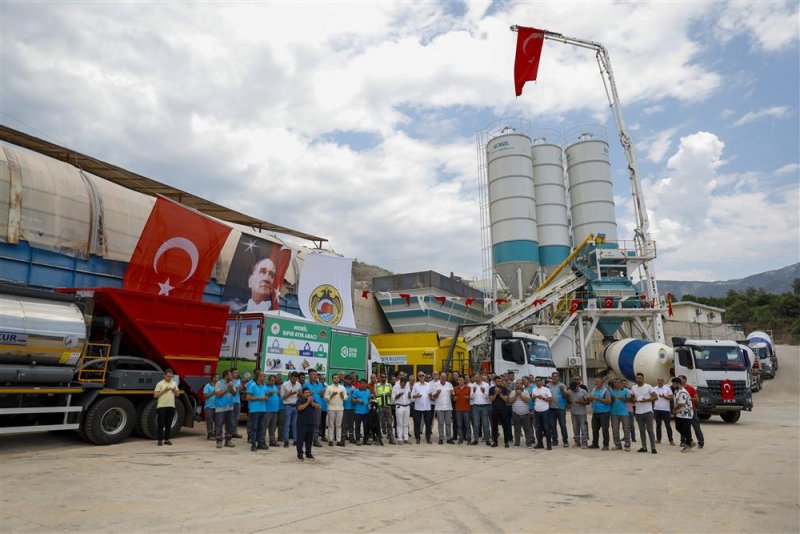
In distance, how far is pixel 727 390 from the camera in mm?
18391

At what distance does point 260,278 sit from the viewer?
2183 centimetres

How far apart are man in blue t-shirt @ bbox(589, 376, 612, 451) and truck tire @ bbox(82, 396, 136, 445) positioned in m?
10.5

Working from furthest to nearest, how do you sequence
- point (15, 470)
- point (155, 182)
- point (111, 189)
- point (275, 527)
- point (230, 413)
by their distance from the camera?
1. point (155, 182)
2. point (111, 189)
3. point (230, 413)
4. point (15, 470)
5. point (275, 527)

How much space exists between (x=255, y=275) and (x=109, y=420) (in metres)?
10.9

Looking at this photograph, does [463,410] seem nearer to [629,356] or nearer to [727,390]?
[727,390]

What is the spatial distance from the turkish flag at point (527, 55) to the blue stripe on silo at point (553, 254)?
11.3m

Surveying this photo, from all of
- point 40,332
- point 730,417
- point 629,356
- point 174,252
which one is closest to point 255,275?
point 174,252

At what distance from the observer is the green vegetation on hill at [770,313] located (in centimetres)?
5189

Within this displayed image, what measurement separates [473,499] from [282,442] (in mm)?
7025

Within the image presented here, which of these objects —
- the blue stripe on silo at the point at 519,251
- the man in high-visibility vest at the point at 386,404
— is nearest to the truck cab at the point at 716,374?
the man in high-visibility vest at the point at 386,404

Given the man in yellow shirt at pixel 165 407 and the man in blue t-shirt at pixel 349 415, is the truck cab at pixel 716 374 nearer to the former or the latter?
the man in blue t-shirt at pixel 349 415

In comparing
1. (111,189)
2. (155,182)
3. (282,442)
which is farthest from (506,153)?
(282,442)

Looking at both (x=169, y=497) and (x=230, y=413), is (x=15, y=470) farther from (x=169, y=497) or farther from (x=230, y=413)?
(x=230, y=413)

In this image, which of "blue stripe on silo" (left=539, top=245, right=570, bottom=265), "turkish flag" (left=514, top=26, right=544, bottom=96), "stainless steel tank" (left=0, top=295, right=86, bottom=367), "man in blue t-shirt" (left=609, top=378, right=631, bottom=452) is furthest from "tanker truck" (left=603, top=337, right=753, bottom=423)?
"stainless steel tank" (left=0, top=295, right=86, bottom=367)
